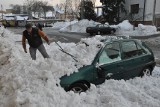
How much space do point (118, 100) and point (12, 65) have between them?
268 centimetres

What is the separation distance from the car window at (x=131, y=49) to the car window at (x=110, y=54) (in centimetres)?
26

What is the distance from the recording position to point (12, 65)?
7230 millimetres

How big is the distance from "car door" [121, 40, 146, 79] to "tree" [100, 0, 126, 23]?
33.3m

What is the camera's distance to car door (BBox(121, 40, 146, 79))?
816 centimetres

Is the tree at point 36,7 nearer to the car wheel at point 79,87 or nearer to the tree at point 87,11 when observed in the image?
the tree at point 87,11

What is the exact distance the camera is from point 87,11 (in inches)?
1855

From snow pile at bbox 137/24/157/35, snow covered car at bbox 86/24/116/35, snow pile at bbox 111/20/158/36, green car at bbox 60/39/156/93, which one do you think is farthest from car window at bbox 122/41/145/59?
snow covered car at bbox 86/24/116/35

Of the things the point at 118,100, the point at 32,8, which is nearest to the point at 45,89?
the point at 118,100

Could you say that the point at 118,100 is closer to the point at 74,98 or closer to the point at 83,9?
the point at 74,98

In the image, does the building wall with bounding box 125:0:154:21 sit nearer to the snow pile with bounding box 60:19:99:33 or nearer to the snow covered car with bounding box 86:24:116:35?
the snow pile with bounding box 60:19:99:33

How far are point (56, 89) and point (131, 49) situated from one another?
10.8ft

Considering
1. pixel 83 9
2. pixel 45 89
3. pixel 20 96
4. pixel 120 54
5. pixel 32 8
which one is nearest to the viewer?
pixel 20 96

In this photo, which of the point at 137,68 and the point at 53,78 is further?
the point at 137,68

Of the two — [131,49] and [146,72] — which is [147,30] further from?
[131,49]
